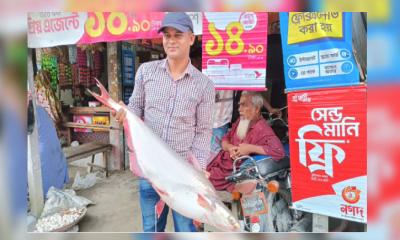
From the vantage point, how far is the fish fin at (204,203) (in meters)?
2.69

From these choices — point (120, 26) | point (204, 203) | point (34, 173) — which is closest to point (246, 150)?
point (204, 203)

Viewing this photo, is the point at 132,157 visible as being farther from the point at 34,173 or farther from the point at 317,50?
the point at 317,50

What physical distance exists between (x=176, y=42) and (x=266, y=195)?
1586 mm

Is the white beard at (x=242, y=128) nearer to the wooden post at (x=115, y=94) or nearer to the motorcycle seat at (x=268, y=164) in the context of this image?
the motorcycle seat at (x=268, y=164)

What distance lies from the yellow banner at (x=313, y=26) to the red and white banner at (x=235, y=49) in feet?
0.78

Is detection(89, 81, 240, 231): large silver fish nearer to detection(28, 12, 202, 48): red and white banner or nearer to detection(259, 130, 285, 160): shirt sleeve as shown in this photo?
detection(259, 130, 285, 160): shirt sleeve

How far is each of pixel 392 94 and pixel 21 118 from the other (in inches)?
130

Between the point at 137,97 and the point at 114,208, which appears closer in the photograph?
the point at 137,97

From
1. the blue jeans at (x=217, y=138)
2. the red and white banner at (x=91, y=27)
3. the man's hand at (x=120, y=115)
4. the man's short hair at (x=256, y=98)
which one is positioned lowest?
the blue jeans at (x=217, y=138)

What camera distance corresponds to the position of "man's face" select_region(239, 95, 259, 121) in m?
2.86

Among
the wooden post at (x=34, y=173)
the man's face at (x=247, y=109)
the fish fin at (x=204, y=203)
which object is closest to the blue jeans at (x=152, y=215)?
the fish fin at (x=204, y=203)

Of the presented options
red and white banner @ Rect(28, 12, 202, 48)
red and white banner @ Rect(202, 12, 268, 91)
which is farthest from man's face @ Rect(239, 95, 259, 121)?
red and white banner @ Rect(28, 12, 202, 48)

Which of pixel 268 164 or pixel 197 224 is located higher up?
pixel 268 164

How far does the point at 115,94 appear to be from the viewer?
2.89 meters
